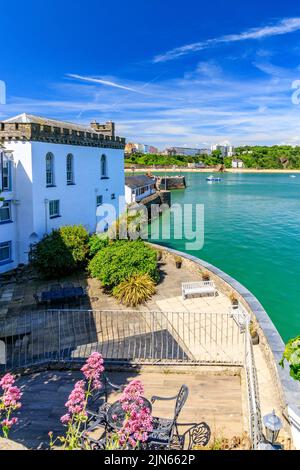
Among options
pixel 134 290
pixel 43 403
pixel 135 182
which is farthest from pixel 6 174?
pixel 135 182

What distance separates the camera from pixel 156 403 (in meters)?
6.69

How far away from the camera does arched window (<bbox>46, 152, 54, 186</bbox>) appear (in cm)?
Answer: 2029

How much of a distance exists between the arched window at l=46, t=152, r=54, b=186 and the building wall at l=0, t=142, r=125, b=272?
0.22 metres

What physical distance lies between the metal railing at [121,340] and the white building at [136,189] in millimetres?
30816

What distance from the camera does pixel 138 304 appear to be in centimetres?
1304

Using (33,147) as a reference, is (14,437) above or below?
below

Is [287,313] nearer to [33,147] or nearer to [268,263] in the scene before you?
[268,263]

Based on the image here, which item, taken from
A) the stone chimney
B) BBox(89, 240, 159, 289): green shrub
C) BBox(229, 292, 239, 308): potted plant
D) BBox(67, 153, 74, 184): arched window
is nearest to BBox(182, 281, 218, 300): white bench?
BBox(229, 292, 239, 308): potted plant

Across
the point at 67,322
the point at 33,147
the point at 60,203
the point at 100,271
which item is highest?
the point at 33,147

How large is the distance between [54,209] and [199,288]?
1104cm

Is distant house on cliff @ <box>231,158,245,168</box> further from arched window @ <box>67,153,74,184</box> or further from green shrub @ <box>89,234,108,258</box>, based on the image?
green shrub @ <box>89,234,108,258</box>

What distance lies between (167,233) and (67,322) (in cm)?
2626

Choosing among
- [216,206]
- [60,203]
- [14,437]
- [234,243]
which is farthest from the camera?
[216,206]

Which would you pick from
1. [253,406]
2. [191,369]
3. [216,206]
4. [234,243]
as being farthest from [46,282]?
[216,206]
